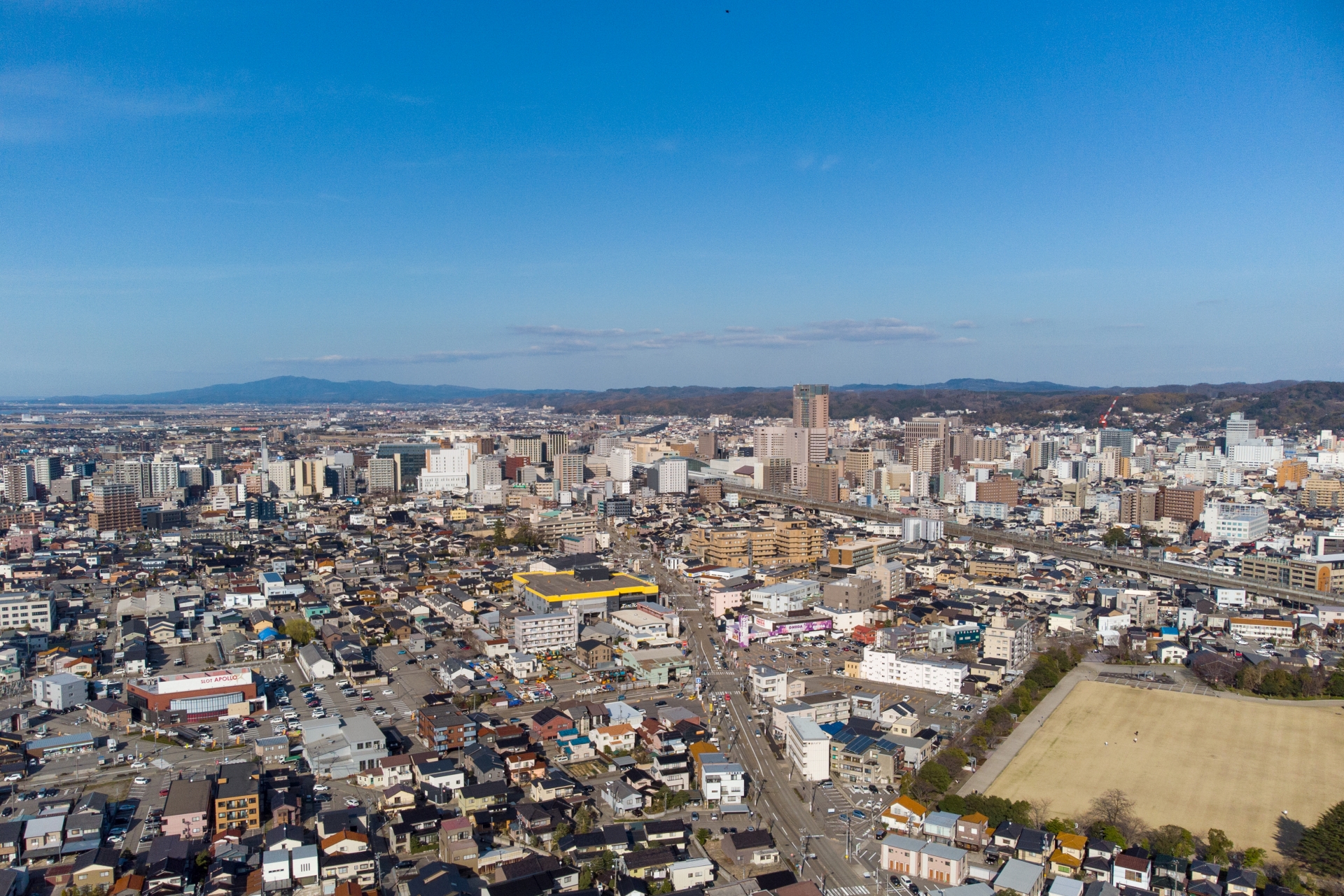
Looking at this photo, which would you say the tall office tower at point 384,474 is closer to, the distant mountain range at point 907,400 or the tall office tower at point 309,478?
the tall office tower at point 309,478

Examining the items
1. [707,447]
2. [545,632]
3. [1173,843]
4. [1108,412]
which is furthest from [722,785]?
[1108,412]

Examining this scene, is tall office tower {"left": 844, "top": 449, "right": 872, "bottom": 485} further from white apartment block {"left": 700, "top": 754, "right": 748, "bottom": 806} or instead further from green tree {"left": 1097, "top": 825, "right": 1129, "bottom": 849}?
green tree {"left": 1097, "top": 825, "right": 1129, "bottom": 849}

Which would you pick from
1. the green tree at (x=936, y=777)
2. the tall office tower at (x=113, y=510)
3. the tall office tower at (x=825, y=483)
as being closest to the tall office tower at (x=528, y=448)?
the tall office tower at (x=825, y=483)

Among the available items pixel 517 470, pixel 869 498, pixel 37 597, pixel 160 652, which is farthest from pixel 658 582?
pixel 517 470

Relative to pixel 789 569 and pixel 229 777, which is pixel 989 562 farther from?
pixel 229 777

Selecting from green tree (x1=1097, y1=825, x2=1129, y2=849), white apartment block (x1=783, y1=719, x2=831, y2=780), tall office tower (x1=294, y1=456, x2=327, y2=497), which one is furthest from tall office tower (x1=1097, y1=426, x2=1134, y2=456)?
green tree (x1=1097, y1=825, x2=1129, y2=849)

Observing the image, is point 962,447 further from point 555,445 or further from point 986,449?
point 555,445
